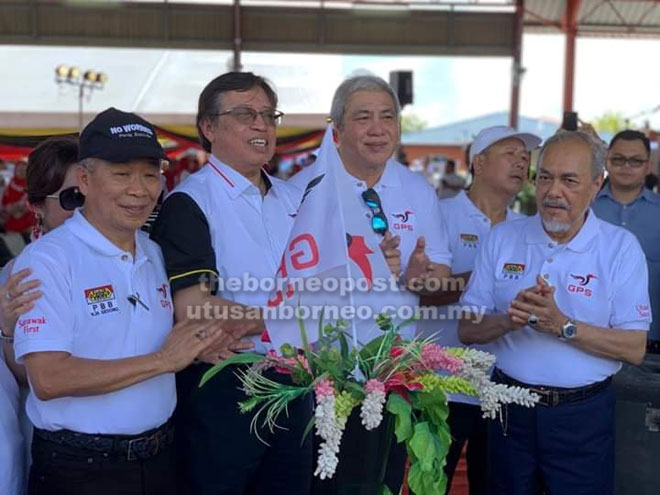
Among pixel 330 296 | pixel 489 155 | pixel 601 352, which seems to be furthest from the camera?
pixel 489 155

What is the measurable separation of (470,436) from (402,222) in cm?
89

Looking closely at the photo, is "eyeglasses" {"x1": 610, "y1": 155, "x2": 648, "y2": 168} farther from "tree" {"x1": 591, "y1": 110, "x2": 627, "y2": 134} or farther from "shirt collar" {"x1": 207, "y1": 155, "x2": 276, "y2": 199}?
"tree" {"x1": 591, "y1": 110, "x2": 627, "y2": 134}

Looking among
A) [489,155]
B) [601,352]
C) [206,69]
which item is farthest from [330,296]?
[206,69]

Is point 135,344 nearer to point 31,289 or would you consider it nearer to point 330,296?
point 31,289

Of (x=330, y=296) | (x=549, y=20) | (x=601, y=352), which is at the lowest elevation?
(x=601, y=352)

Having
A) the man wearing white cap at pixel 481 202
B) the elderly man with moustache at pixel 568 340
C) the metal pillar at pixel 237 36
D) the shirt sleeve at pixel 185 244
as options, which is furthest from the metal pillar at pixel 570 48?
the shirt sleeve at pixel 185 244

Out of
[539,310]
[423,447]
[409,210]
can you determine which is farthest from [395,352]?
[409,210]

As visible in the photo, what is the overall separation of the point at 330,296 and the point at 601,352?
906 mm

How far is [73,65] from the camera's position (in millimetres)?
14523

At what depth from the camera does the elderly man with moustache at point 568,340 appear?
2.23 metres

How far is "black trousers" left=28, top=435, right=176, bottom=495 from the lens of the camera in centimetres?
182

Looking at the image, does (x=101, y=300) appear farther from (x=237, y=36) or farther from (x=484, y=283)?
(x=237, y=36)

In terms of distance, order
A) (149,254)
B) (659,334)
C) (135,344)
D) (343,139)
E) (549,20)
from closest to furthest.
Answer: (135,344) < (149,254) < (343,139) < (659,334) < (549,20)

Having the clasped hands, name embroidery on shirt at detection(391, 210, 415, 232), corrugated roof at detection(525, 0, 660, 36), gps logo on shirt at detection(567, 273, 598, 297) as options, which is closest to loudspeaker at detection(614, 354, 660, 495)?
gps logo on shirt at detection(567, 273, 598, 297)
